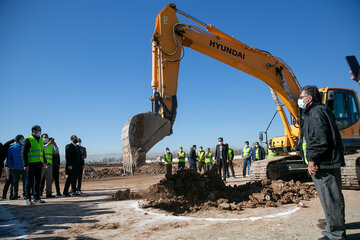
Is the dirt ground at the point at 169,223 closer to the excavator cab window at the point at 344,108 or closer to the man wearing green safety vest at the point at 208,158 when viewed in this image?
the excavator cab window at the point at 344,108

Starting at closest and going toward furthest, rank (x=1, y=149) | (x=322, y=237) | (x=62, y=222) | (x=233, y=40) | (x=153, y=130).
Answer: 1. (x=322, y=237)
2. (x=62, y=222)
3. (x=1, y=149)
4. (x=153, y=130)
5. (x=233, y=40)

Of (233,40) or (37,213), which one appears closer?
(37,213)

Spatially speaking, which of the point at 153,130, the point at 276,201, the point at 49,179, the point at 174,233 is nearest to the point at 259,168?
the point at 276,201

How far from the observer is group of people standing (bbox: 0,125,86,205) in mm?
6535

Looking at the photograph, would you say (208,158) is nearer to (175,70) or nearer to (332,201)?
(175,70)

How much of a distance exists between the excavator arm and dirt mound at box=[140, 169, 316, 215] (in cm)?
100

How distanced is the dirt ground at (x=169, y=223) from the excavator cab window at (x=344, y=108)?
326cm

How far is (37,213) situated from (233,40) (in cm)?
742

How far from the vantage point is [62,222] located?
4.51m

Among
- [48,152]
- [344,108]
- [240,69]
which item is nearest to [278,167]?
[344,108]

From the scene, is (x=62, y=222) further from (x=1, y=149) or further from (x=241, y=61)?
(x=241, y=61)

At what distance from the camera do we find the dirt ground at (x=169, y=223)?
353cm

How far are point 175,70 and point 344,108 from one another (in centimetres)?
558

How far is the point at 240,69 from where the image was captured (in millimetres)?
8422
